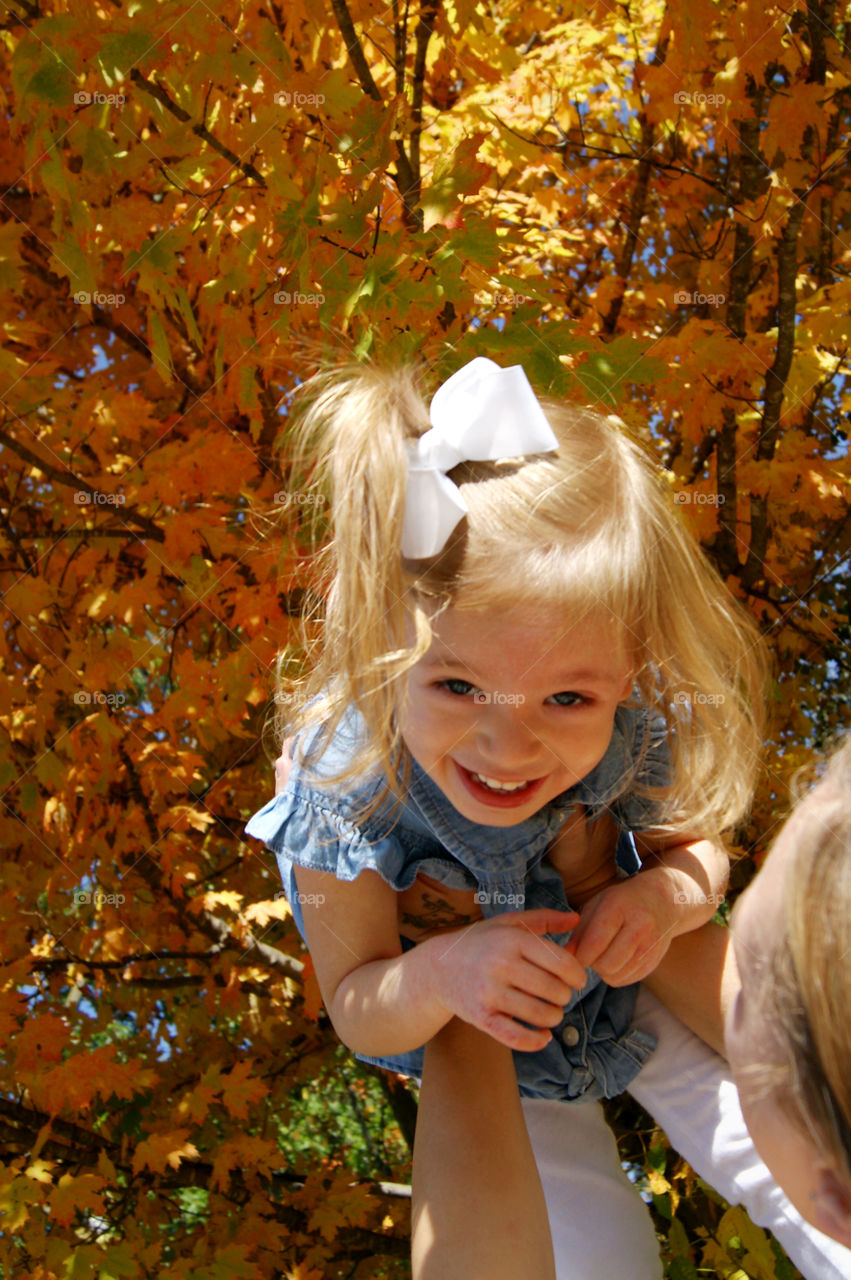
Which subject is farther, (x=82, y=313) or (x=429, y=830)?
(x=82, y=313)

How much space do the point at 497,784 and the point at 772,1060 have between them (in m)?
0.43

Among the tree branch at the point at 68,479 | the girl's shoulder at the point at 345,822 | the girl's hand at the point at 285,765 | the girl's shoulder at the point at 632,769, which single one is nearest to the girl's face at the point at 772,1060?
the girl's shoulder at the point at 632,769

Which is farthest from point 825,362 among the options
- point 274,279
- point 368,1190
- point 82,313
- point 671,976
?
point 368,1190

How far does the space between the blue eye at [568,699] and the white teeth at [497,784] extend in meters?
0.11

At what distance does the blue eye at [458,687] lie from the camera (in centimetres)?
123

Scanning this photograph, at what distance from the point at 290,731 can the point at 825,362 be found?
1.38 meters

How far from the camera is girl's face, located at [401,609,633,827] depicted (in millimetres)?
1188

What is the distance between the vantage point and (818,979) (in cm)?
87

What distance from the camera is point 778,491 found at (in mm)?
2283

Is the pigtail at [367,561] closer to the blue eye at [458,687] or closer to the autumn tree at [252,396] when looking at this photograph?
the blue eye at [458,687]

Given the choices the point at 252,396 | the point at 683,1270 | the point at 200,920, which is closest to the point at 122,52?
the point at 252,396

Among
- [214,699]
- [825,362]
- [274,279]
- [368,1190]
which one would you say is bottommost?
[368,1190]

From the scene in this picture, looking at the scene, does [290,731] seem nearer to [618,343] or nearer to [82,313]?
[618,343]

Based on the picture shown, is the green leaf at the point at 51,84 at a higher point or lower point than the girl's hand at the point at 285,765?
higher
